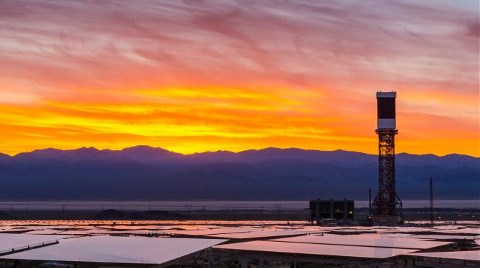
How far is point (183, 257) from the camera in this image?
1310 inches

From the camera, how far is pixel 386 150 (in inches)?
3696

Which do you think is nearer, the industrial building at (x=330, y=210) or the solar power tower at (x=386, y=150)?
the solar power tower at (x=386, y=150)

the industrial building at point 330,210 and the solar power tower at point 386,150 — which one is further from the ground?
the solar power tower at point 386,150

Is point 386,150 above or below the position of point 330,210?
above

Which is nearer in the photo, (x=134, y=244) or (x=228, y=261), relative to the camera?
(x=134, y=244)

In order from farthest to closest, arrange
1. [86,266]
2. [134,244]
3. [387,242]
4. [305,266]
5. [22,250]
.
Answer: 1. [305,266]
2. [387,242]
3. [134,244]
4. [22,250]
5. [86,266]

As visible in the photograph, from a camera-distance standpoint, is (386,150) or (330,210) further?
(330,210)

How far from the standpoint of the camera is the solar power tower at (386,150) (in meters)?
92.8

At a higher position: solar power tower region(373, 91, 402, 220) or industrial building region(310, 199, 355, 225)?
solar power tower region(373, 91, 402, 220)

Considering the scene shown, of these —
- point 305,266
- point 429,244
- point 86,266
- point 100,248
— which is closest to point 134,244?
point 100,248

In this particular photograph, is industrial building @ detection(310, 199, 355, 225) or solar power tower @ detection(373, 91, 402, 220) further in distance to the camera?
industrial building @ detection(310, 199, 355, 225)

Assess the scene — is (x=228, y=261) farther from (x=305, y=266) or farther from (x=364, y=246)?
(x=364, y=246)

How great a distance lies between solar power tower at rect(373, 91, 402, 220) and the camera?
304 ft

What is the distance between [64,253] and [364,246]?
1514 centimetres
